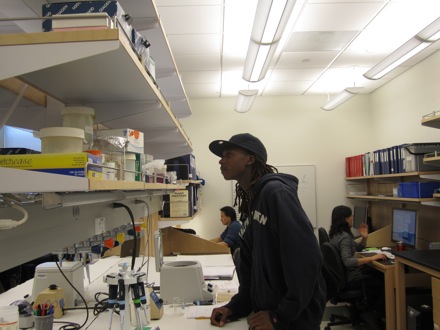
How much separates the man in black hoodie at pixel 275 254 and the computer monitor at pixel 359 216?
142 inches

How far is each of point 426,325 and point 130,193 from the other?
238cm

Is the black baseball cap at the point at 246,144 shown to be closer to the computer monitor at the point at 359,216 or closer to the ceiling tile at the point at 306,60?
the ceiling tile at the point at 306,60

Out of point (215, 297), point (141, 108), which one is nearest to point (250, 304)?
point (215, 297)

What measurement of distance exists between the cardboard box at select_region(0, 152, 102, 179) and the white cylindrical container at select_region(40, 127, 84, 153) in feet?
0.56

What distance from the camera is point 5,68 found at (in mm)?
686

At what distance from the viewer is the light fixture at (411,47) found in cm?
259

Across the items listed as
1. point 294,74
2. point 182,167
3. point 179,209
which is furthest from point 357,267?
point 294,74

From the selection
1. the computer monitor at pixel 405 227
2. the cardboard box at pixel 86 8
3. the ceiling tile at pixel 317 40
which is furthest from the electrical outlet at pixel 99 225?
the computer monitor at pixel 405 227

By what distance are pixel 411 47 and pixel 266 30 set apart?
129 centimetres

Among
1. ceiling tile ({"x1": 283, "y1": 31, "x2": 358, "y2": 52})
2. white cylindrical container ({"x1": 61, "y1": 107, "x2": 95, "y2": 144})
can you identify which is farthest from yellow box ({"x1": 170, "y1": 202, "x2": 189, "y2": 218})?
white cylindrical container ({"x1": 61, "y1": 107, "x2": 95, "y2": 144})

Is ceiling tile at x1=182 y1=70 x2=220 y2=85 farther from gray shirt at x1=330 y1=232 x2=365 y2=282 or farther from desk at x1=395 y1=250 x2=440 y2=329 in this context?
desk at x1=395 y1=250 x2=440 y2=329

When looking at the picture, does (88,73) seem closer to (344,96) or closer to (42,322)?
(42,322)

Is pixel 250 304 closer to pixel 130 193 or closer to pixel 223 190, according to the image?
pixel 130 193

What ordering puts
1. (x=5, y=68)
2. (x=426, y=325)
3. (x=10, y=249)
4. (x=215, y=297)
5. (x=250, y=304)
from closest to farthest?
(x=5, y=68), (x=10, y=249), (x=250, y=304), (x=215, y=297), (x=426, y=325)
